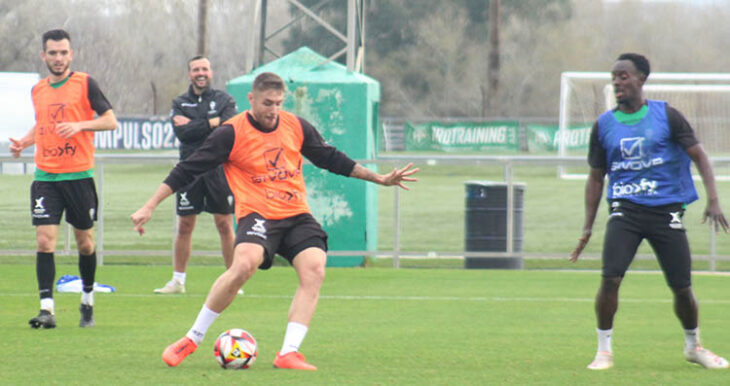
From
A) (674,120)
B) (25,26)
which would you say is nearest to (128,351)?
(674,120)

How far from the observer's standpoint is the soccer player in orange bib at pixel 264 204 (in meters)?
7.08

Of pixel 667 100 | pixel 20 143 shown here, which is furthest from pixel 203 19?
pixel 20 143

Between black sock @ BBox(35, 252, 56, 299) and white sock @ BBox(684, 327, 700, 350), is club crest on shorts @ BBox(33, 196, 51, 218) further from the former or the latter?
white sock @ BBox(684, 327, 700, 350)

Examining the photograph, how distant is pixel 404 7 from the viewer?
6306cm

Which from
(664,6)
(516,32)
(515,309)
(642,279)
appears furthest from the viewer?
(664,6)

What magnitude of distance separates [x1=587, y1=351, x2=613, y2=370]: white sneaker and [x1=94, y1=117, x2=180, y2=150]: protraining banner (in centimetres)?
3951

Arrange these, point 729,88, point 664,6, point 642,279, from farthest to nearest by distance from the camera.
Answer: point 664,6 → point 729,88 → point 642,279

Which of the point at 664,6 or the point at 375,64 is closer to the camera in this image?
the point at 375,64

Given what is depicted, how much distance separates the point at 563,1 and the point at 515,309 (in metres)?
56.5

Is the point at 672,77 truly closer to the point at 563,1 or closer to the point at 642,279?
the point at 642,279

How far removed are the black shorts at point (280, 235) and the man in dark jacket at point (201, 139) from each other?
429 centimetres

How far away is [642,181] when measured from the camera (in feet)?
23.8

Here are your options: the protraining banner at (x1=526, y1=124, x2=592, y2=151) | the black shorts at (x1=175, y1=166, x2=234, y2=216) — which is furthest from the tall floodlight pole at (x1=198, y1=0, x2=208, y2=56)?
the black shorts at (x1=175, y1=166, x2=234, y2=216)

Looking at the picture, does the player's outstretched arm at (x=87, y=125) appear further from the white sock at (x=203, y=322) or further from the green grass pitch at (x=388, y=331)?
the white sock at (x=203, y=322)
